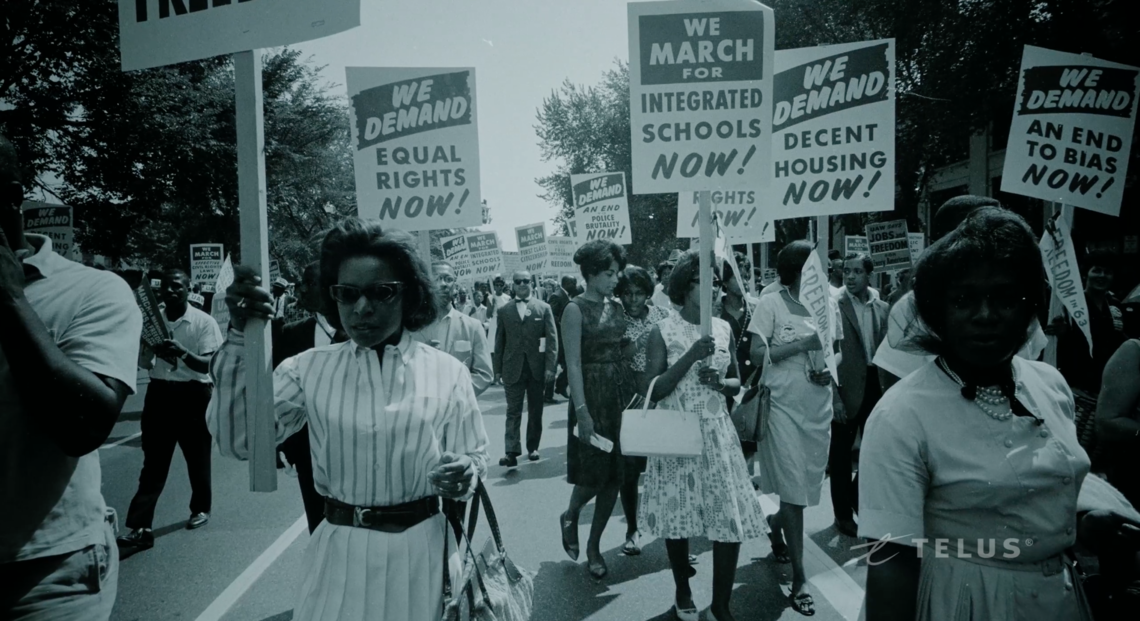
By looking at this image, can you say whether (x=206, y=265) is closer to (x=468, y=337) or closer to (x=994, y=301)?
(x=468, y=337)

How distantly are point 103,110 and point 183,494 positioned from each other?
13.2 m

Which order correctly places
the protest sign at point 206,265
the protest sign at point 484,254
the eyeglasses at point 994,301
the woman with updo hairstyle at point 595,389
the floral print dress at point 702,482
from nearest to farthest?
the eyeglasses at point 994,301
the floral print dress at point 702,482
the woman with updo hairstyle at point 595,389
the protest sign at point 484,254
the protest sign at point 206,265

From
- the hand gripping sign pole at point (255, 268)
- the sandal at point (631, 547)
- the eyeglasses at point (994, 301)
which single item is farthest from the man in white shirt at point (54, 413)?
the sandal at point (631, 547)

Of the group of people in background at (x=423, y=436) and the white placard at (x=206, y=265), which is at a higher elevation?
the white placard at (x=206, y=265)

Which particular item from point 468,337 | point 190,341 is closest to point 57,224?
point 190,341

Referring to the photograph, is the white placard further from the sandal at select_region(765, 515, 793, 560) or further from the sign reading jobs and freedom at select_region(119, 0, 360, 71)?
the sign reading jobs and freedom at select_region(119, 0, 360, 71)

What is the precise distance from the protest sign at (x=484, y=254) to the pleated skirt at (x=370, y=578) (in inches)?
453

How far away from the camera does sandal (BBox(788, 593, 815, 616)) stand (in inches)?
172

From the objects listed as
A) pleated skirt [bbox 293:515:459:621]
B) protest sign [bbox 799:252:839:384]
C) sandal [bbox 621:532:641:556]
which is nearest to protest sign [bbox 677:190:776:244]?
protest sign [bbox 799:252:839:384]

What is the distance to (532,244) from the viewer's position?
54.6ft

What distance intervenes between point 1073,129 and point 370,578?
5829mm

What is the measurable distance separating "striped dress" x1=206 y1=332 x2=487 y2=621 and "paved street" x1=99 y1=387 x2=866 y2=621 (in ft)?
3.81

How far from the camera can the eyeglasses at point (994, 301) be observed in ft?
6.38

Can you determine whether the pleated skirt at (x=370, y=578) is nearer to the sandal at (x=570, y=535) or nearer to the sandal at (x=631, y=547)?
the sandal at (x=570, y=535)
